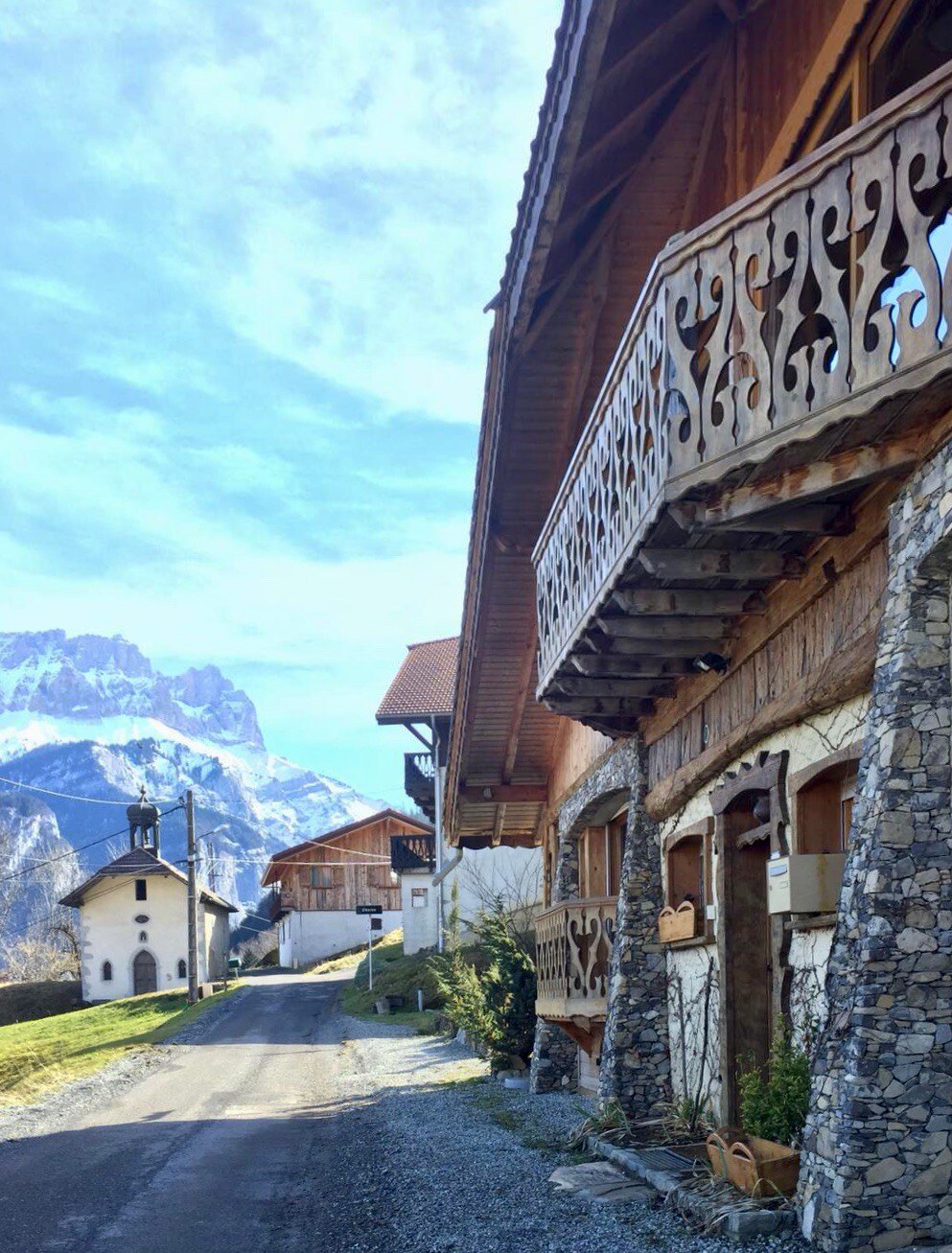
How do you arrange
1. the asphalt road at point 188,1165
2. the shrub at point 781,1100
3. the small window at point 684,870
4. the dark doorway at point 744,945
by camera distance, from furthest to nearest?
the small window at point 684,870, the dark doorway at point 744,945, the asphalt road at point 188,1165, the shrub at point 781,1100

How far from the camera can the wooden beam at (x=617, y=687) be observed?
11305 mm

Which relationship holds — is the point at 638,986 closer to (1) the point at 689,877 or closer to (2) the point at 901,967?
(1) the point at 689,877

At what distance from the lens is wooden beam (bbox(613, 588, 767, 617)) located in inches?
344

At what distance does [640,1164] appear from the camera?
9242mm

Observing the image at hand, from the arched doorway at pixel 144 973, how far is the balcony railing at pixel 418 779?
27.4 meters

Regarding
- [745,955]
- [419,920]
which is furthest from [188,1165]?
[419,920]

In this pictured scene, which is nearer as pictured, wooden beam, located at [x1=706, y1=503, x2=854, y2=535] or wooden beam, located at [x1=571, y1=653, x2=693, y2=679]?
wooden beam, located at [x1=706, y1=503, x2=854, y2=535]

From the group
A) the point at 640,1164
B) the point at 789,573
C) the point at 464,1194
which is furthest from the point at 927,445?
the point at 464,1194

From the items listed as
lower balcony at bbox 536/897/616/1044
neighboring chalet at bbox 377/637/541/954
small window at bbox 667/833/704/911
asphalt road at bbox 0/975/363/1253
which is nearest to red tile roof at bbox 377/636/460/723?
neighboring chalet at bbox 377/637/541/954

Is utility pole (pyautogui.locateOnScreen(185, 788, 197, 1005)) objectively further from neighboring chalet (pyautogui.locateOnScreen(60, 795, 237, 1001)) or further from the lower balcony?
the lower balcony

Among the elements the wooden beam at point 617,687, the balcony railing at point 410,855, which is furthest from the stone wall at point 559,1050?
the balcony railing at point 410,855

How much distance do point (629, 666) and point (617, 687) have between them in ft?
2.45

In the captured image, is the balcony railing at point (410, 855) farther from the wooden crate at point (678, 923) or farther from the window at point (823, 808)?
the window at point (823, 808)

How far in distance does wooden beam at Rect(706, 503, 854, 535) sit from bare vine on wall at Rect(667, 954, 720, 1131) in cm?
426
